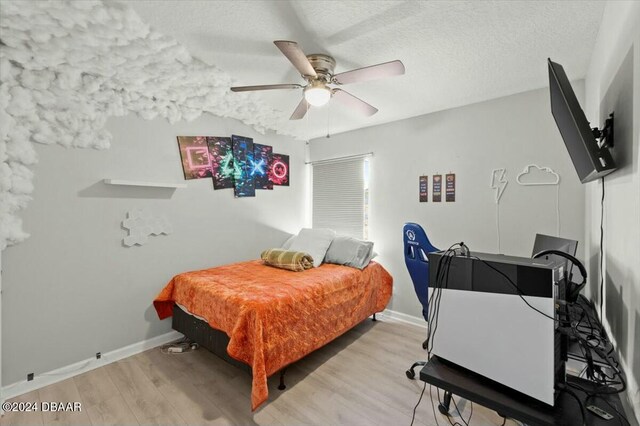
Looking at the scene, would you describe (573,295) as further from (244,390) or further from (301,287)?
(244,390)

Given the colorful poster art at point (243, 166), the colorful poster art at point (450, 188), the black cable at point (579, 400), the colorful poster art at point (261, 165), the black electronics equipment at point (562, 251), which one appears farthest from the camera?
the colorful poster art at point (261, 165)

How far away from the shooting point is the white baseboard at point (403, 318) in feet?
10.8

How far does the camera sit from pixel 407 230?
2.54 m

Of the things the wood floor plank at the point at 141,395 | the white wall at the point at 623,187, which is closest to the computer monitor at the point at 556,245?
the white wall at the point at 623,187

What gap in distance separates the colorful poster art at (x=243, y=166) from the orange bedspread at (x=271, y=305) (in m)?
0.93

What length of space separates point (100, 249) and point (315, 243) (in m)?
2.08

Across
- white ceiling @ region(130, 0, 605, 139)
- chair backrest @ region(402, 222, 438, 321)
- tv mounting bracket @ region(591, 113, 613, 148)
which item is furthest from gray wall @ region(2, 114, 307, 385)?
tv mounting bracket @ region(591, 113, 613, 148)

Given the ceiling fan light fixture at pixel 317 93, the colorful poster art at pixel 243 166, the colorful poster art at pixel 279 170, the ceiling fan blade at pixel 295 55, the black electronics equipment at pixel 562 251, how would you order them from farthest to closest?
the colorful poster art at pixel 279 170, the colorful poster art at pixel 243 166, the ceiling fan light fixture at pixel 317 93, the ceiling fan blade at pixel 295 55, the black electronics equipment at pixel 562 251

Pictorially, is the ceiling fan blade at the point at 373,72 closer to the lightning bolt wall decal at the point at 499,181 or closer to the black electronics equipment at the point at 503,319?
the black electronics equipment at the point at 503,319

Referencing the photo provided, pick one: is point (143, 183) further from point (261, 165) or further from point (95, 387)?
point (95, 387)

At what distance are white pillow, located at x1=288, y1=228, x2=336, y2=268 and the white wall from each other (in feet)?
7.56

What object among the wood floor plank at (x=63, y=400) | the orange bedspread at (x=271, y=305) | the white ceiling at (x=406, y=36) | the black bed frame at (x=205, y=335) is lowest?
the wood floor plank at (x=63, y=400)

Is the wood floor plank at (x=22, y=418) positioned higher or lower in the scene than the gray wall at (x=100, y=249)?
lower

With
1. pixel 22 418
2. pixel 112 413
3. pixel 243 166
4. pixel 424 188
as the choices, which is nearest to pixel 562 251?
pixel 424 188
